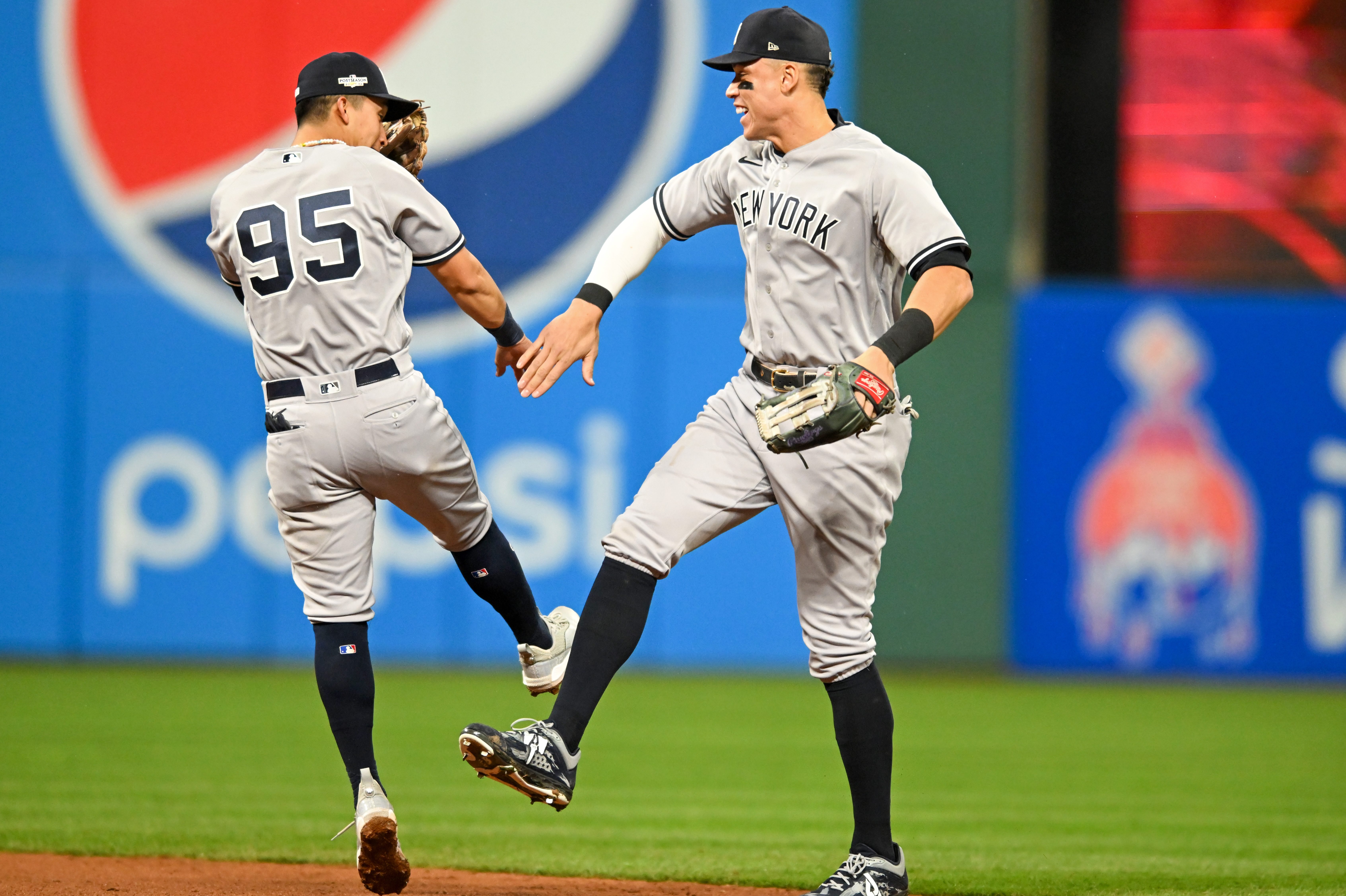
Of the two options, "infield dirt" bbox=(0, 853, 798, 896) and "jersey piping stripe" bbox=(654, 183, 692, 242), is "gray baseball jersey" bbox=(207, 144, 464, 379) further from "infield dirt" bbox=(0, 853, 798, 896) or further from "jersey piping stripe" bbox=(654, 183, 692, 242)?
"infield dirt" bbox=(0, 853, 798, 896)

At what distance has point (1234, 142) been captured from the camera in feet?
28.2

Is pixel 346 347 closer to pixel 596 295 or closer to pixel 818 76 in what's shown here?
pixel 596 295

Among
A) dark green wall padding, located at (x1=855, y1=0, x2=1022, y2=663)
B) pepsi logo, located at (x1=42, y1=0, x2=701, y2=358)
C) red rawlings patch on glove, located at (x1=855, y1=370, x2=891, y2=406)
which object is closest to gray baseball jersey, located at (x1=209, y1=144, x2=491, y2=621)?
red rawlings patch on glove, located at (x1=855, y1=370, x2=891, y2=406)

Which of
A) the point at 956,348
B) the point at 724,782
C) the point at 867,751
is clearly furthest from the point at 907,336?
the point at 956,348

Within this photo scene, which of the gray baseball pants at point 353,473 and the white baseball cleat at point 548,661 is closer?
the gray baseball pants at point 353,473

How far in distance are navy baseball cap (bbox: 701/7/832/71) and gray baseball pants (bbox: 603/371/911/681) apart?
695mm

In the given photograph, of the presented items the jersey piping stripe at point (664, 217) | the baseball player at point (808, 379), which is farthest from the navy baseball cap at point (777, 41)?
the jersey piping stripe at point (664, 217)

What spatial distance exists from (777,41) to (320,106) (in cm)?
105

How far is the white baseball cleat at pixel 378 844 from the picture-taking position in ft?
10.3

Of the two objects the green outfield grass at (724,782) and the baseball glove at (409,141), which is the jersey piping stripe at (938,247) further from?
the green outfield grass at (724,782)

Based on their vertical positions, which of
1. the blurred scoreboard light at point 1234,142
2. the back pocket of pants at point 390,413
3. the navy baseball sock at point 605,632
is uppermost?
the blurred scoreboard light at point 1234,142

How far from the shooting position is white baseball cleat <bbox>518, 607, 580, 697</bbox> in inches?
147

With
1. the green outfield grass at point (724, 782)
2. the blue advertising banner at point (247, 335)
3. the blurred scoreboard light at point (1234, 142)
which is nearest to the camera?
the green outfield grass at point (724, 782)

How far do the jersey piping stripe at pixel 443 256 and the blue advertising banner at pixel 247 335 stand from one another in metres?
5.50
